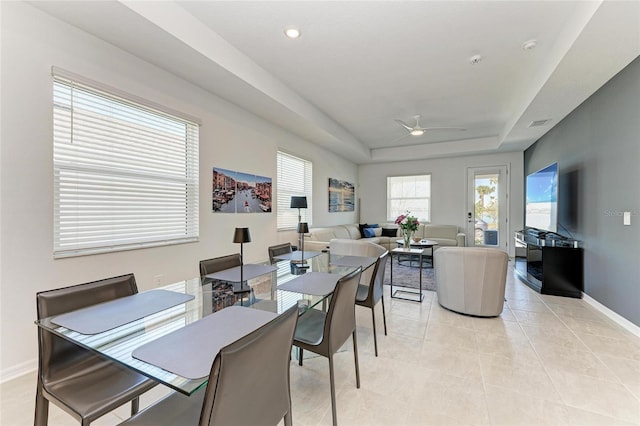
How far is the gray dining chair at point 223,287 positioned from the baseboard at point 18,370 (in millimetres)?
1397

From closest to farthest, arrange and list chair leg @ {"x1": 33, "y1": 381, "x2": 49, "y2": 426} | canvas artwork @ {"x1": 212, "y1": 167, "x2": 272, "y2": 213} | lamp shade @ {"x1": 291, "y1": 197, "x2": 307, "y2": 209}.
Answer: chair leg @ {"x1": 33, "y1": 381, "x2": 49, "y2": 426}
canvas artwork @ {"x1": 212, "y1": 167, "x2": 272, "y2": 213}
lamp shade @ {"x1": 291, "y1": 197, "x2": 307, "y2": 209}

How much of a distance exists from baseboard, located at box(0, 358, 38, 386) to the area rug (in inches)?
156

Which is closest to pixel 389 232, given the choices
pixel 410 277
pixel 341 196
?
pixel 341 196

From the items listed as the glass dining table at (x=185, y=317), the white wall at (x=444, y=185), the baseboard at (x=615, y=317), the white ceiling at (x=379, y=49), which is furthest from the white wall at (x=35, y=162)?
the white wall at (x=444, y=185)

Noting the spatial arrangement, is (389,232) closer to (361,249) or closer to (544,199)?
(544,199)

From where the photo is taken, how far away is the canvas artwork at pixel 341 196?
656 cm

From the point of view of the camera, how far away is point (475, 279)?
2.96 meters

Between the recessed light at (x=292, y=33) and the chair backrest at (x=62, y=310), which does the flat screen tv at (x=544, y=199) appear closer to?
the recessed light at (x=292, y=33)

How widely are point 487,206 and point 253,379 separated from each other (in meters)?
7.37

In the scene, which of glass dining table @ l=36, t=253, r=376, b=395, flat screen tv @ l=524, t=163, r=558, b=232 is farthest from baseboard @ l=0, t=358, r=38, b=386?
flat screen tv @ l=524, t=163, r=558, b=232

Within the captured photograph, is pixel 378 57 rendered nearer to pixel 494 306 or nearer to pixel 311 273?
pixel 311 273

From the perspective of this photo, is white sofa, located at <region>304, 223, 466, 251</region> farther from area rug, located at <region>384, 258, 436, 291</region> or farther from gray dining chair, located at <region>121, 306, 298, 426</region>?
Result: gray dining chair, located at <region>121, 306, 298, 426</region>

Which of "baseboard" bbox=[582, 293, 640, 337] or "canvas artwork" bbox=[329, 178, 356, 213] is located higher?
"canvas artwork" bbox=[329, 178, 356, 213]

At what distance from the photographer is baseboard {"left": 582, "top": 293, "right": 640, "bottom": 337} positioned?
2573mm
